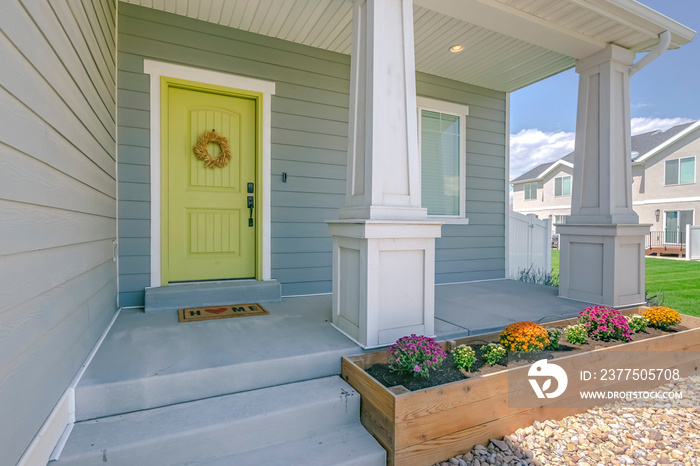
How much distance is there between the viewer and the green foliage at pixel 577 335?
2489 millimetres

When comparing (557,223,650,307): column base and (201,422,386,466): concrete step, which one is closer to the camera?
(201,422,386,466): concrete step

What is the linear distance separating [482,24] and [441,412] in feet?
10.1

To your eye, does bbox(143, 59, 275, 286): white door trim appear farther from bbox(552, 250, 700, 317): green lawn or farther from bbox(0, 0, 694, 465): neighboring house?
bbox(552, 250, 700, 317): green lawn

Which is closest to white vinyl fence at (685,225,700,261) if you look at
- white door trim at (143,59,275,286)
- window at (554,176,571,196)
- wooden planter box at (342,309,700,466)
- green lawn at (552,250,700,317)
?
green lawn at (552,250,700,317)

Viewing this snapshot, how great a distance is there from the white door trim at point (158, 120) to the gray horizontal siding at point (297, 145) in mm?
55

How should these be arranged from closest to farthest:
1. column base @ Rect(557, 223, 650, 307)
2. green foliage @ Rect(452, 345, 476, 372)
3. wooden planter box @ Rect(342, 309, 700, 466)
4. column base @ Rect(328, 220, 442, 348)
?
wooden planter box @ Rect(342, 309, 700, 466)
green foliage @ Rect(452, 345, 476, 372)
column base @ Rect(328, 220, 442, 348)
column base @ Rect(557, 223, 650, 307)

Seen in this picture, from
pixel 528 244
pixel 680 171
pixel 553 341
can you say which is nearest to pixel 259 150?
pixel 553 341

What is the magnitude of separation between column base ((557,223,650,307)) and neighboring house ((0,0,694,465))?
2.9 inches

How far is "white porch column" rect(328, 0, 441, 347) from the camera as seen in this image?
2.30 metres

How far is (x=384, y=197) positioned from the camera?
238 cm

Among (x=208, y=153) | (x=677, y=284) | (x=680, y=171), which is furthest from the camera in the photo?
(x=680, y=171)

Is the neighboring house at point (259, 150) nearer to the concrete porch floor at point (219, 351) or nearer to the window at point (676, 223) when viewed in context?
the concrete porch floor at point (219, 351)

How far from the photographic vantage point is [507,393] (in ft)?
6.30

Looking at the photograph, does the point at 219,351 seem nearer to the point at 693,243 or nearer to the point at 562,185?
the point at 693,243
